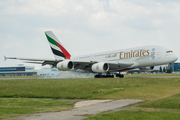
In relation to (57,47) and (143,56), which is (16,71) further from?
(143,56)

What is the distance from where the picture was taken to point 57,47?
1833 inches

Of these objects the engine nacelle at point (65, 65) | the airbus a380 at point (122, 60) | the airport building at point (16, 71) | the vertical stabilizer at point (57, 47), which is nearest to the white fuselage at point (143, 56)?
the airbus a380 at point (122, 60)

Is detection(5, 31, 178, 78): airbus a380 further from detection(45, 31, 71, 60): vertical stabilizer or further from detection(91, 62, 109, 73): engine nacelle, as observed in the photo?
detection(45, 31, 71, 60): vertical stabilizer

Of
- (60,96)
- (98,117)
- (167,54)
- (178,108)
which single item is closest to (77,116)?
(98,117)

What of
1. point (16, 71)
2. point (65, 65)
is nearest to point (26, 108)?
point (65, 65)

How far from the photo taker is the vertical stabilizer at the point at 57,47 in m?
46.5

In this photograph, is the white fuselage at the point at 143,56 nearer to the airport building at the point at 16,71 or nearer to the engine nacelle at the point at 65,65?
the engine nacelle at the point at 65,65

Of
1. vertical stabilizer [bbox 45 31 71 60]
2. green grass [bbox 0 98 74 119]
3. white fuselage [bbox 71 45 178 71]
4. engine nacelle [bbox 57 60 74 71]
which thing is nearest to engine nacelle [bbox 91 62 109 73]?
white fuselage [bbox 71 45 178 71]

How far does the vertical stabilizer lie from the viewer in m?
46.5

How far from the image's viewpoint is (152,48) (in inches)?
1403

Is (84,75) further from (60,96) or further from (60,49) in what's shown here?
(60,96)

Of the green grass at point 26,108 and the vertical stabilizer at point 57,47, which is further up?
the vertical stabilizer at point 57,47

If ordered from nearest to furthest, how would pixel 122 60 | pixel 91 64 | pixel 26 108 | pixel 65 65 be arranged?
1. pixel 26 108
2. pixel 65 65
3. pixel 122 60
4. pixel 91 64

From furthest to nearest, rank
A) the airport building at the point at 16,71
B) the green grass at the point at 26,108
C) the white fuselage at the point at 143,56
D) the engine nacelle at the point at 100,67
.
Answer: the airport building at the point at 16,71, the engine nacelle at the point at 100,67, the white fuselage at the point at 143,56, the green grass at the point at 26,108
